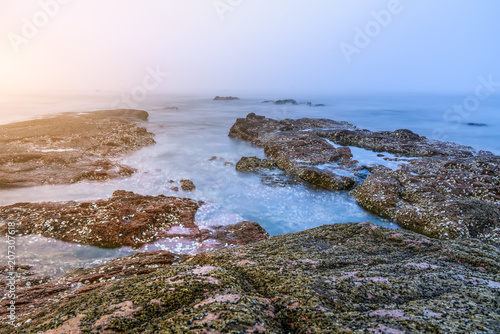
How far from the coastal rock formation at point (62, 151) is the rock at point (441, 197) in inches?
693

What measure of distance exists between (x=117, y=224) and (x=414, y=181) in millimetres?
18285

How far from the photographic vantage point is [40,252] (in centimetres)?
886

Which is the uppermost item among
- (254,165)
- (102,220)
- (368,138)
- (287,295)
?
(368,138)

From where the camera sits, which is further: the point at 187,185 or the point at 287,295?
the point at 187,185

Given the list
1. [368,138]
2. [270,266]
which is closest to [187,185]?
[270,266]

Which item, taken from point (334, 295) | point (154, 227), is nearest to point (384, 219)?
point (334, 295)

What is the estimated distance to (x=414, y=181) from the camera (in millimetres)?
16578

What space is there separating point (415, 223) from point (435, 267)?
7.95 metres

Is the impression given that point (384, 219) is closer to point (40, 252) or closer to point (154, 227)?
point (154, 227)

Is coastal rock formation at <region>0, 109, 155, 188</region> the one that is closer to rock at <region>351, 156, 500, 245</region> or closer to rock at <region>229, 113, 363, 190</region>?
rock at <region>229, 113, 363, 190</region>

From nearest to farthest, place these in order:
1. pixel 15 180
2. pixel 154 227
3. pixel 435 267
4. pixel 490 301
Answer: pixel 490 301 → pixel 435 267 → pixel 154 227 → pixel 15 180

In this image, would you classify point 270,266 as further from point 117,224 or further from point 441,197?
point 441,197

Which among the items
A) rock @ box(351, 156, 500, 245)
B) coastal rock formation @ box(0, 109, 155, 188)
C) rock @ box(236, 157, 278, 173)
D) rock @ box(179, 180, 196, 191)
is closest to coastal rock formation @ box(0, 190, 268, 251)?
rock @ box(179, 180, 196, 191)

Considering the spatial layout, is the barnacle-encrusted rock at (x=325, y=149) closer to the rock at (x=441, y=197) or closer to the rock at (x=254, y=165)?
the rock at (x=254, y=165)
